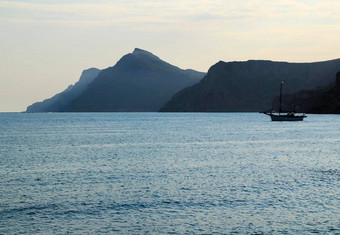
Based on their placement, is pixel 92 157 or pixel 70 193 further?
pixel 92 157

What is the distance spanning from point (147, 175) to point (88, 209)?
14118 millimetres

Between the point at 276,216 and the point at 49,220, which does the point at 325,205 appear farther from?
the point at 49,220

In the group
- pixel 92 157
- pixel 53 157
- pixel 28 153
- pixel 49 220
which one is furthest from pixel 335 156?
pixel 49 220

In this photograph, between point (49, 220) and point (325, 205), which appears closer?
point (49, 220)

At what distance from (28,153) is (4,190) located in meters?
30.2

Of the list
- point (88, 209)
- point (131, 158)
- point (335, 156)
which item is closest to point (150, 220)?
point (88, 209)

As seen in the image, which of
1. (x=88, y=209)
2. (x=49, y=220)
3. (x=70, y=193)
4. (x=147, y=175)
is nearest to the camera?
(x=49, y=220)

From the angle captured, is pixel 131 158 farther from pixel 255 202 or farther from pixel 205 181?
pixel 255 202

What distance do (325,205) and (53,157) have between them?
37372 mm

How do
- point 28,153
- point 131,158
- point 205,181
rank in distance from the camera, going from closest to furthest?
point 205,181 < point 131,158 < point 28,153

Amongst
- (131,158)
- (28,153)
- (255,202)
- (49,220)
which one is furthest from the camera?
(28,153)

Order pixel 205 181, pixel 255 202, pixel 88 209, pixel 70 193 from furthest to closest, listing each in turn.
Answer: pixel 205 181 < pixel 70 193 < pixel 255 202 < pixel 88 209

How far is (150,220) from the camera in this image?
24.4 metres

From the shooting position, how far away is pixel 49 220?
2425 centimetres
